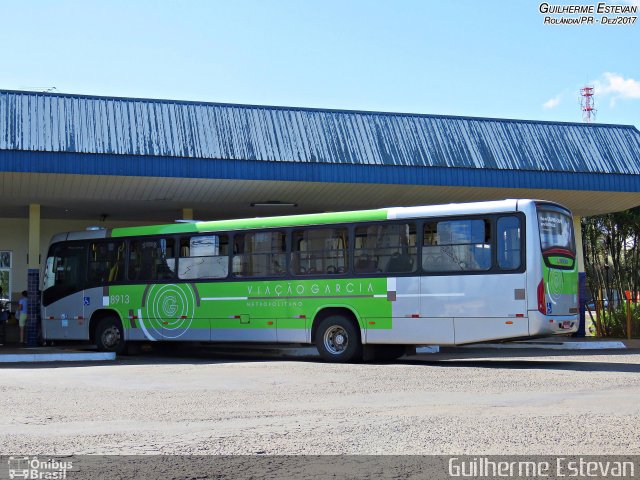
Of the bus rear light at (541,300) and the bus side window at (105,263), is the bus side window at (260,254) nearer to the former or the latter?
the bus side window at (105,263)

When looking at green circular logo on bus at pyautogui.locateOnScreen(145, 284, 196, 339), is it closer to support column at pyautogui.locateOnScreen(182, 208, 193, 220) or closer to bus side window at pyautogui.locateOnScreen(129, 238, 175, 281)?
bus side window at pyautogui.locateOnScreen(129, 238, 175, 281)

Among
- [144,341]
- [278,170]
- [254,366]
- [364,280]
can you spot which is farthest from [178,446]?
[278,170]

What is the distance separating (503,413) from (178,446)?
375 centimetres

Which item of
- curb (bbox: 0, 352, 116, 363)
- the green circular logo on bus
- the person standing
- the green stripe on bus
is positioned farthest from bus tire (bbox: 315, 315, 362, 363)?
the person standing

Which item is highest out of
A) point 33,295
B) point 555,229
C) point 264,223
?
point 264,223

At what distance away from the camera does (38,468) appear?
7168 mm

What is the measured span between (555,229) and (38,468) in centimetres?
1168

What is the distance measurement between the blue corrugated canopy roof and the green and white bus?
257cm

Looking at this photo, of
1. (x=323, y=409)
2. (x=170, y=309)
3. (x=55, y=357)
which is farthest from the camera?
(x=170, y=309)

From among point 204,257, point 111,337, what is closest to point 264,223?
point 204,257

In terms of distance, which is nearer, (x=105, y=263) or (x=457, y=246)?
(x=457, y=246)

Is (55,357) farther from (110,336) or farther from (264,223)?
(264,223)

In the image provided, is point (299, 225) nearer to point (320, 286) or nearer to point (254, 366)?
point (320, 286)

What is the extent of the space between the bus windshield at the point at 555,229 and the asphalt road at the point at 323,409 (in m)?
2.21
